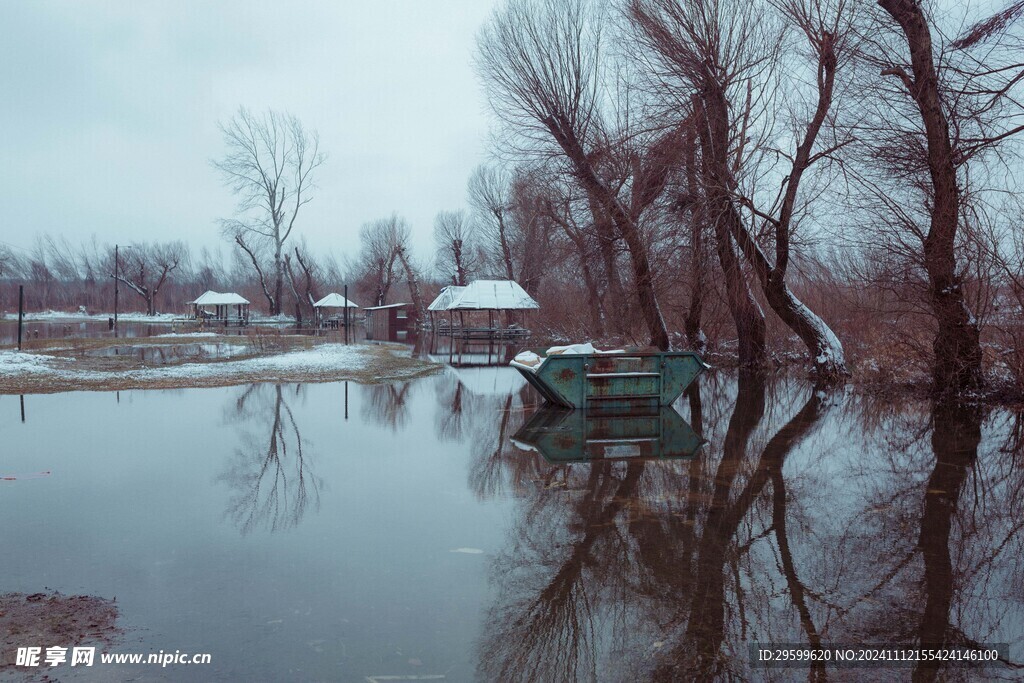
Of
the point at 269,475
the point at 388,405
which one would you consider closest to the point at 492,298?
the point at 388,405

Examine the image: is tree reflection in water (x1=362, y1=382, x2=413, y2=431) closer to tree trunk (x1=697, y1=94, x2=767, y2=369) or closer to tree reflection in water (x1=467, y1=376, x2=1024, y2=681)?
tree reflection in water (x1=467, y1=376, x2=1024, y2=681)

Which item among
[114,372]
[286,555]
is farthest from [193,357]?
[286,555]

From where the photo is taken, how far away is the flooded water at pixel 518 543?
3.61 m

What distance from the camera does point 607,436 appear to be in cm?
964

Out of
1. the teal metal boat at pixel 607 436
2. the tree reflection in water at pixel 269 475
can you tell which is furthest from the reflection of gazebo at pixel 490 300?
the tree reflection in water at pixel 269 475

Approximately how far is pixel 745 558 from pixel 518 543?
5.35ft

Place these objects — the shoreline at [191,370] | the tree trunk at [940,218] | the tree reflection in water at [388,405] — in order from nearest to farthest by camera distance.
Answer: the tree reflection in water at [388,405] < the tree trunk at [940,218] < the shoreline at [191,370]

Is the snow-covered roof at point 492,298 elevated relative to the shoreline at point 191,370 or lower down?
elevated

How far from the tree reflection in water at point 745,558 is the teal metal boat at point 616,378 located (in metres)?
3.14

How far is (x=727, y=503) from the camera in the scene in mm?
6199

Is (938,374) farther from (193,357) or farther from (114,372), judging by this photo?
(193,357)

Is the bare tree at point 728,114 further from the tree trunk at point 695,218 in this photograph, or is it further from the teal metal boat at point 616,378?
the teal metal boat at point 616,378

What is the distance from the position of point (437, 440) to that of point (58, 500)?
448 cm

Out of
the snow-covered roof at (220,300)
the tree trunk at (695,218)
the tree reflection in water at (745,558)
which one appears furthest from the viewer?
the snow-covered roof at (220,300)
